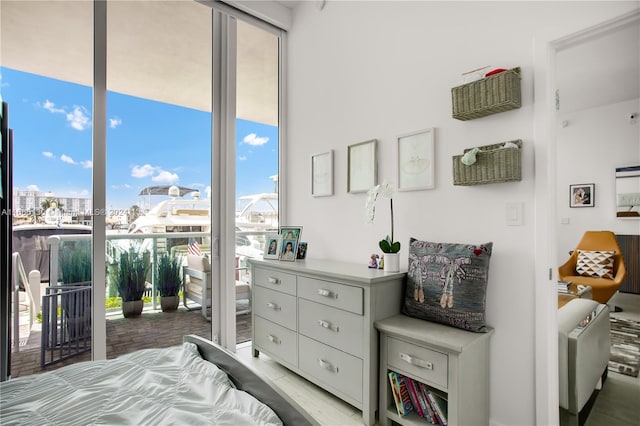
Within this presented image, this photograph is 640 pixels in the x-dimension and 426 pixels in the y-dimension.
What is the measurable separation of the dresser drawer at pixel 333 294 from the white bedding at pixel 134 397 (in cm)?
95

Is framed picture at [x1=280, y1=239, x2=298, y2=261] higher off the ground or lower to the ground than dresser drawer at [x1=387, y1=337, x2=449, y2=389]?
higher

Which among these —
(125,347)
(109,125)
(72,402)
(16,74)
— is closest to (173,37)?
(109,125)

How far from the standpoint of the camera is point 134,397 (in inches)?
43.2

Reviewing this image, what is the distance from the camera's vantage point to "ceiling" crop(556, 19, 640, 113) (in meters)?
3.00

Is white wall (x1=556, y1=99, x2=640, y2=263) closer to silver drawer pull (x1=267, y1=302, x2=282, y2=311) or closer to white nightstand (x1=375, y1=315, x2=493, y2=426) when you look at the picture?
white nightstand (x1=375, y1=315, x2=493, y2=426)

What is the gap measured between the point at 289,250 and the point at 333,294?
77 cm

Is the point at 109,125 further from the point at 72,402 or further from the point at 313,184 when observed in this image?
the point at 72,402

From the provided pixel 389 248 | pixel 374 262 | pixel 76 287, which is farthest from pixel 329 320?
pixel 76 287

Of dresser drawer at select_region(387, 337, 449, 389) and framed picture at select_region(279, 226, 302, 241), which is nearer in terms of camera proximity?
dresser drawer at select_region(387, 337, 449, 389)

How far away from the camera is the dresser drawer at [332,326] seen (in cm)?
202

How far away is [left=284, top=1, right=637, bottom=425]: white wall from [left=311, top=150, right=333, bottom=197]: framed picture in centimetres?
7

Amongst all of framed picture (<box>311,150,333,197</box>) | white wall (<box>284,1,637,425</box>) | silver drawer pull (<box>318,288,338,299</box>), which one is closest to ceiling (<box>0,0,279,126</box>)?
white wall (<box>284,1,637,425</box>)

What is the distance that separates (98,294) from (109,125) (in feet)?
4.07

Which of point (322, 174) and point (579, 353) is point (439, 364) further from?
point (322, 174)
